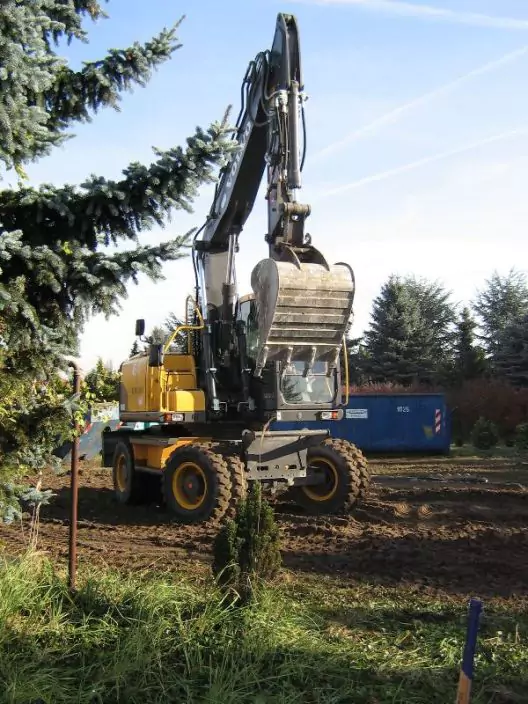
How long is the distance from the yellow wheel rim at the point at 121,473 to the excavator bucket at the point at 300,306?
14.4 feet

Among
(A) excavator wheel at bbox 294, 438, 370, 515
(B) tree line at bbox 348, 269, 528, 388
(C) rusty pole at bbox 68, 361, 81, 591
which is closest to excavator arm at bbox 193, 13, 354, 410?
(A) excavator wheel at bbox 294, 438, 370, 515

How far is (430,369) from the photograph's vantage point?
44.9 meters

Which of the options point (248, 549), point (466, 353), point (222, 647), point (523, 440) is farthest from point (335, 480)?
point (466, 353)

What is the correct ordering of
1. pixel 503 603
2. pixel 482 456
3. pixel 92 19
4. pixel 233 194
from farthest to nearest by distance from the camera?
1. pixel 482 456
2. pixel 233 194
3. pixel 503 603
4. pixel 92 19

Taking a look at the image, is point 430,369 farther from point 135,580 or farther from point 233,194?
point 135,580

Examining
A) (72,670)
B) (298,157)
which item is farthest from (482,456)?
(72,670)

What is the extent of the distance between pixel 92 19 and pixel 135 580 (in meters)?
4.33

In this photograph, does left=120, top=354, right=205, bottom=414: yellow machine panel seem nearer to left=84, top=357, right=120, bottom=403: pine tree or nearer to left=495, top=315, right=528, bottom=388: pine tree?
left=84, top=357, right=120, bottom=403: pine tree

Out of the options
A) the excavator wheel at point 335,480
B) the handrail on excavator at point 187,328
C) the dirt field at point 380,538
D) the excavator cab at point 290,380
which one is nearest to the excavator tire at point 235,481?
the dirt field at point 380,538

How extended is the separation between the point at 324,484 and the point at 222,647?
6801mm

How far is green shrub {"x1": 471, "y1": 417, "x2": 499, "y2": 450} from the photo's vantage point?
25.5 m

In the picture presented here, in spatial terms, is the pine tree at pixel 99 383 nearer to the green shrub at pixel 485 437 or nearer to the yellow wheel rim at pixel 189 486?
the yellow wheel rim at pixel 189 486

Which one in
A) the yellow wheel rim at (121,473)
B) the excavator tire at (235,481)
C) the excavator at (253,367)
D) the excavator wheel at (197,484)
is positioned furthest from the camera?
the yellow wheel rim at (121,473)

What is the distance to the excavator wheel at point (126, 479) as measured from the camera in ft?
40.7
